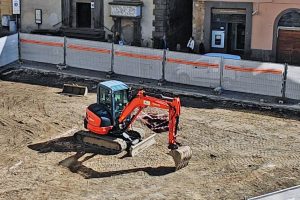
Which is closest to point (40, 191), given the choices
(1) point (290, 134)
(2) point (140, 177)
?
(2) point (140, 177)

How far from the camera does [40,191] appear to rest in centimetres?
1577

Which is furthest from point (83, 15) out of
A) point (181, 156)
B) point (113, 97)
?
point (181, 156)

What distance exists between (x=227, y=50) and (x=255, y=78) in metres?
6.94

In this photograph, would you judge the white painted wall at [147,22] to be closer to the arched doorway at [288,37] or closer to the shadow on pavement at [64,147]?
the arched doorway at [288,37]

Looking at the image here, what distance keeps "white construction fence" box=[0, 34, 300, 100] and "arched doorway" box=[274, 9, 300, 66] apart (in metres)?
5.58

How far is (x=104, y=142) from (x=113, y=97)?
146 centimetres

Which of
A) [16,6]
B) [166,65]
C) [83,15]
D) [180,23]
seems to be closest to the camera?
[166,65]

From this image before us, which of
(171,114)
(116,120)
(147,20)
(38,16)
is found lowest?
(116,120)

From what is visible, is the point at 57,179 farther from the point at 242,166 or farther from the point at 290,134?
the point at 290,134

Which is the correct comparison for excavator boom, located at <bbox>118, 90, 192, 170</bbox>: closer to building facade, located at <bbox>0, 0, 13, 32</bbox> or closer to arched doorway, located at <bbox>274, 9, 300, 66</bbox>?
arched doorway, located at <bbox>274, 9, 300, 66</bbox>

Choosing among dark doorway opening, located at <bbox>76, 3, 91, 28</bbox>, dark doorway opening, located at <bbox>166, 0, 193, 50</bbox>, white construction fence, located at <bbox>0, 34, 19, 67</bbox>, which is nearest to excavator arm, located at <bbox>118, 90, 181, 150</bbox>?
white construction fence, located at <bbox>0, 34, 19, 67</bbox>

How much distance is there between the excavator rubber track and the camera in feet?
60.2

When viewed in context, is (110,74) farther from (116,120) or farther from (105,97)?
(116,120)

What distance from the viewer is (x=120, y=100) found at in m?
19.1
